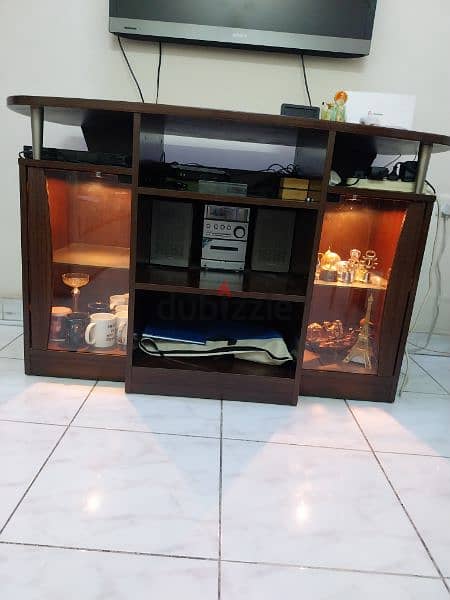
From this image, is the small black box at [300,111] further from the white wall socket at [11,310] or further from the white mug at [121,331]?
the white wall socket at [11,310]

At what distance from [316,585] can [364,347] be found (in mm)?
860

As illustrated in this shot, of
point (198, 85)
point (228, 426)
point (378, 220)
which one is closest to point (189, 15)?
point (198, 85)

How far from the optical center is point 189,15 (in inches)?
60.8

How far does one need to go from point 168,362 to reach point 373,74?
133 cm

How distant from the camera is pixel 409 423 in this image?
1354 millimetres

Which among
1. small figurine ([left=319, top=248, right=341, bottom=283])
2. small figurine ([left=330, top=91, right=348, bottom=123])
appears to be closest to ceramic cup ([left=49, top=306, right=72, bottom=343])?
small figurine ([left=319, top=248, right=341, bottom=283])

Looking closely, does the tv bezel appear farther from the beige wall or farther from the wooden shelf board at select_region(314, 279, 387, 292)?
the wooden shelf board at select_region(314, 279, 387, 292)

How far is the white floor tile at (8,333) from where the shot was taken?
1.74 m

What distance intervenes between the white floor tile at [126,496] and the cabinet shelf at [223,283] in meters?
0.43

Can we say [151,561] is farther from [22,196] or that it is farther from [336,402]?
[22,196]

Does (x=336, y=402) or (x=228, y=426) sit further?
(x=336, y=402)

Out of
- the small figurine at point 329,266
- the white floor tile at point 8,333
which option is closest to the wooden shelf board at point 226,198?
the small figurine at point 329,266

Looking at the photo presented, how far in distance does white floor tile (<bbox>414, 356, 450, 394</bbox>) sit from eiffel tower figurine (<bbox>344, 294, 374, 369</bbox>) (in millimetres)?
399

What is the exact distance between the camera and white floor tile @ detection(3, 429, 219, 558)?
819 millimetres
